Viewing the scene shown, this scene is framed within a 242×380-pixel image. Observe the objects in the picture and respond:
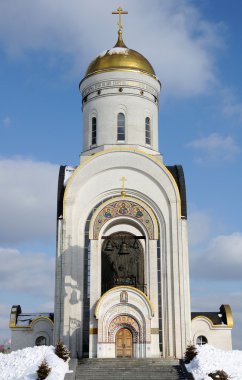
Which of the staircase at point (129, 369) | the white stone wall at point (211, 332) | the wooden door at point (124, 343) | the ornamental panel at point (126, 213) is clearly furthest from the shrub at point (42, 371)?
the white stone wall at point (211, 332)

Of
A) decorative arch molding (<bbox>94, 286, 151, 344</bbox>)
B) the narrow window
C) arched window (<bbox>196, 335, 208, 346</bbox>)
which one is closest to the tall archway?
decorative arch molding (<bbox>94, 286, 151, 344</bbox>)

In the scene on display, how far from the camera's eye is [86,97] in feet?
93.2

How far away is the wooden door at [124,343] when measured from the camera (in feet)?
74.9

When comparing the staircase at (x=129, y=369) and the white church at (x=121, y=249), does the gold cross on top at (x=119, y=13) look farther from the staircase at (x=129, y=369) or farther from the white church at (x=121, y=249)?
the staircase at (x=129, y=369)

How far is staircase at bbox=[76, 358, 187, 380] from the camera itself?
19.9m

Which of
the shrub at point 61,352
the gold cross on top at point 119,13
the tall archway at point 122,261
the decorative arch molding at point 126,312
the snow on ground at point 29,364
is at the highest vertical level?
the gold cross on top at point 119,13

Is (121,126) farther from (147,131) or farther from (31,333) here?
(31,333)

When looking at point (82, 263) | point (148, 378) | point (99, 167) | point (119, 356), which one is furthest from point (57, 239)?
point (148, 378)

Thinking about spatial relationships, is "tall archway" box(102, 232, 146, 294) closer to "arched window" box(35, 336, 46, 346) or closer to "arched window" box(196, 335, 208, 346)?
"arched window" box(196, 335, 208, 346)

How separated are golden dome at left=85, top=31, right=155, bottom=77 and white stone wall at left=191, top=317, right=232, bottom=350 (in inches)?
470

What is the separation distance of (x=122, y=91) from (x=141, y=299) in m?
10.1

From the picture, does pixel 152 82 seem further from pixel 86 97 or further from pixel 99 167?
pixel 99 167

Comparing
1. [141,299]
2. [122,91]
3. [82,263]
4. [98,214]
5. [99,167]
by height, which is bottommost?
[141,299]

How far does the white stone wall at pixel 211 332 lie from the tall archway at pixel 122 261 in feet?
11.1
